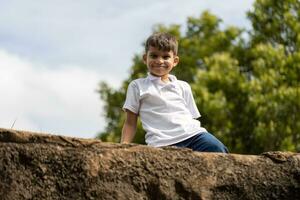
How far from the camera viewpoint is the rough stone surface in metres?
3.65

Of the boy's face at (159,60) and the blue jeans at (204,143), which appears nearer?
the blue jeans at (204,143)

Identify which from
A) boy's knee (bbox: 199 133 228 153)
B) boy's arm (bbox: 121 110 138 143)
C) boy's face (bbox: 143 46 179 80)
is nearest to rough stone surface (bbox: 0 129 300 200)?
boy's knee (bbox: 199 133 228 153)

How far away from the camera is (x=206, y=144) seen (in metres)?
4.82

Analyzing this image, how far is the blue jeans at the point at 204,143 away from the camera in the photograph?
4.81 metres

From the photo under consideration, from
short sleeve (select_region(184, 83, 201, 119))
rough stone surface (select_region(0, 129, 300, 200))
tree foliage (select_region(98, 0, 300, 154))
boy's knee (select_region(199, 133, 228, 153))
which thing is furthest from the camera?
tree foliage (select_region(98, 0, 300, 154))

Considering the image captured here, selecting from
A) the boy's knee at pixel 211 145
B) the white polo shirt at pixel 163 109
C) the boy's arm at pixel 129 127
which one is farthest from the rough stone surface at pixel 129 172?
the boy's arm at pixel 129 127

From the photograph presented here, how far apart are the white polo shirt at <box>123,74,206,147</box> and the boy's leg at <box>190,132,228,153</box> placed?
0.05 metres

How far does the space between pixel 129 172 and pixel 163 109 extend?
124 cm

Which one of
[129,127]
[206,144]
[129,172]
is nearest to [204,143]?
[206,144]

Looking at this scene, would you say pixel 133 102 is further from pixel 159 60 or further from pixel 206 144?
pixel 206 144

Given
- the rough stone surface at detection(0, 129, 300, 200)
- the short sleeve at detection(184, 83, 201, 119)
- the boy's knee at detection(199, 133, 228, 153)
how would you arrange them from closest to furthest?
Answer: the rough stone surface at detection(0, 129, 300, 200) → the boy's knee at detection(199, 133, 228, 153) → the short sleeve at detection(184, 83, 201, 119)

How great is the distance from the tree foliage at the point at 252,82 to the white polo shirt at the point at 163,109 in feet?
46.1

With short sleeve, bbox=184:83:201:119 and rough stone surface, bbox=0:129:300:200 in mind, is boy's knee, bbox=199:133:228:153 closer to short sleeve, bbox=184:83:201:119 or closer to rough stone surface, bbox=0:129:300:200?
short sleeve, bbox=184:83:201:119

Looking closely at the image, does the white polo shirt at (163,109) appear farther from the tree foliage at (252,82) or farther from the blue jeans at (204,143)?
the tree foliage at (252,82)
